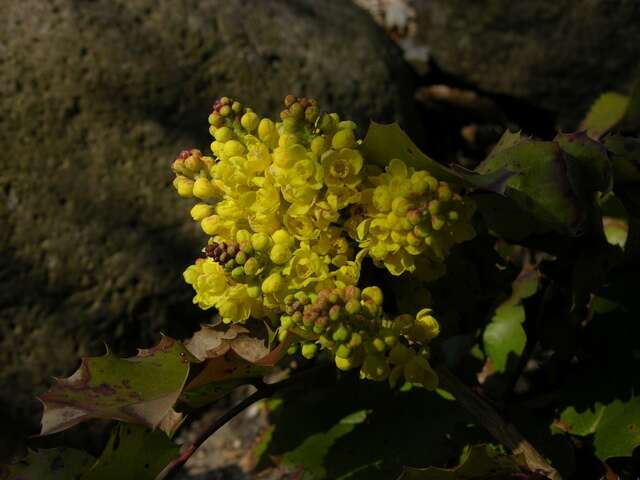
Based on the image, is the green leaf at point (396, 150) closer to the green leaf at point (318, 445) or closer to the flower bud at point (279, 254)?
the flower bud at point (279, 254)

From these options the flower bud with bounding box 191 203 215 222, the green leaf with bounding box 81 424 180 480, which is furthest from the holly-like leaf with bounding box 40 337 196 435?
the flower bud with bounding box 191 203 215 222

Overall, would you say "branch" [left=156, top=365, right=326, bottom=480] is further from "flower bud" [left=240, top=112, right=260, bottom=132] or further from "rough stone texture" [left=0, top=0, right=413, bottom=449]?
"rough stone texture" [left=0, top=0, right=413, bottom=449]

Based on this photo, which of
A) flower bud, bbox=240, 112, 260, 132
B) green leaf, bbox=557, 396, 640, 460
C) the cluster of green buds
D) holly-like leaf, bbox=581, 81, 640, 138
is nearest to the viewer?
the cluster of green buds

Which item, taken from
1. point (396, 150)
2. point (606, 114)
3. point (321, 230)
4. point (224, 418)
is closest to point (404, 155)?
point (396, 150)

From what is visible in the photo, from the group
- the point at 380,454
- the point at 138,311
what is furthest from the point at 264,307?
the point at 138,311

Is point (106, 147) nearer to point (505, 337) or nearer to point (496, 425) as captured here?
point (505, 337)
